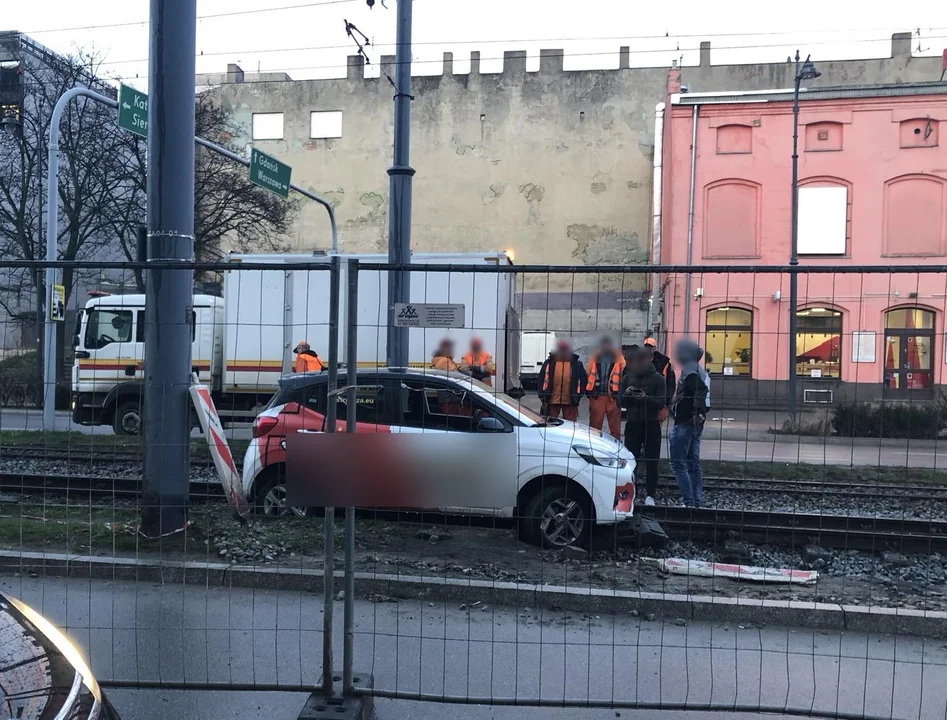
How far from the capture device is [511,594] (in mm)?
5582

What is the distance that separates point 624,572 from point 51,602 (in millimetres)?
4092

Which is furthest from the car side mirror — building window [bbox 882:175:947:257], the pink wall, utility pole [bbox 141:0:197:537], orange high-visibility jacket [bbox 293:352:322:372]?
building window [bbox 882:175:947:257]

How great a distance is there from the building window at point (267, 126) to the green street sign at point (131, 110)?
95.2 ft

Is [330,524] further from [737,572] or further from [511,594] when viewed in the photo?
[737,572]

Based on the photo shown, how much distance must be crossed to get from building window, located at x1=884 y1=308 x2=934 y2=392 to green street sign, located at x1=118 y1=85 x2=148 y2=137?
925cm

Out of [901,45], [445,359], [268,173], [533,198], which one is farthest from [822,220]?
[445,359]

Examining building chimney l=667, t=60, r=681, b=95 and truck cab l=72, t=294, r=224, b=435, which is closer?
truck cab l=72, t=294, r=224, b=435

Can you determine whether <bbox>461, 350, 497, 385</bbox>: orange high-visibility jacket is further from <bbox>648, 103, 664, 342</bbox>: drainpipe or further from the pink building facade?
<bbox>648, 103, 664, 342</bbox>: drainpipe

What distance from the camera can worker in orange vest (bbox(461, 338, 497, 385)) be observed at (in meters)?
4.67

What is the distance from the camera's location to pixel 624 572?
253 inches

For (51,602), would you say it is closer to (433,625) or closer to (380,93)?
(433,625)

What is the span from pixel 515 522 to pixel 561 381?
163cm

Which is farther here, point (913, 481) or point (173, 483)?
point (913, 481)

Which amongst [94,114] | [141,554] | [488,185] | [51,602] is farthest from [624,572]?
[488,185]
